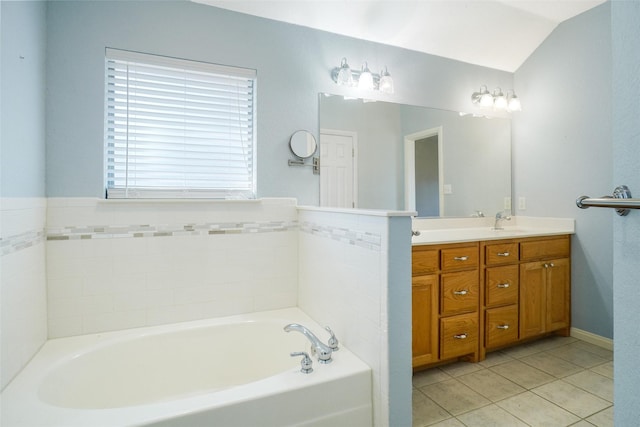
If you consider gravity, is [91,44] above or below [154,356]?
above

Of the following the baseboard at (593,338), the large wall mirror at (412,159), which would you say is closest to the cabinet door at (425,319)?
the large wall mirror at (412,159)

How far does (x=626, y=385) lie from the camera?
0.71 metres

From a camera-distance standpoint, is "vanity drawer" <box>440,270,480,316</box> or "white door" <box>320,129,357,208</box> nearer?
"vanity drawer" <box>440,270,480,316</box>

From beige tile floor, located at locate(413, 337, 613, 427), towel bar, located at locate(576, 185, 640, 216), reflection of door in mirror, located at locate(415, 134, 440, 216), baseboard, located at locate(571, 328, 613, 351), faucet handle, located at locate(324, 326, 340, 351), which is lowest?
beige tile floor, located at locate(413, 337, 613, 427)

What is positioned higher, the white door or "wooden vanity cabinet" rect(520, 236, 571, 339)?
the white door

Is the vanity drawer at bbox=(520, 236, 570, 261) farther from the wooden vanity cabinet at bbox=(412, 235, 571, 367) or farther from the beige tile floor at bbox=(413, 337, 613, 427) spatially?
the beige tile floor at bbox=(413, 337, 613, 427)

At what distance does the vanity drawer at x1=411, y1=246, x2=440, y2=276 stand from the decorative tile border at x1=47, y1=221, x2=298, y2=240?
806mm

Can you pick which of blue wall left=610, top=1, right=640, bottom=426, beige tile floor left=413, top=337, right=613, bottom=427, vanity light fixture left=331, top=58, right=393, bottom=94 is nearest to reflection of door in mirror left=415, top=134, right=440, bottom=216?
vanity light fixture left=331, top=58, right=393, bottom=94

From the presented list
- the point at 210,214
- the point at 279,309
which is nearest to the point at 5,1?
the point at 210,214

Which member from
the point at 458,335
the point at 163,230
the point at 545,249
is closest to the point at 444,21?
the point at 545,249

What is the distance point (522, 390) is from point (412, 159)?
1.66 metres

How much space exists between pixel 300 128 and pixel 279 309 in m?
1.23

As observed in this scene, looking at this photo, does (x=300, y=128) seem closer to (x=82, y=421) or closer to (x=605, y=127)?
(x=82, y=421)

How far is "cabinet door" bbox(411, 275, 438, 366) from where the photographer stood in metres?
2.00
